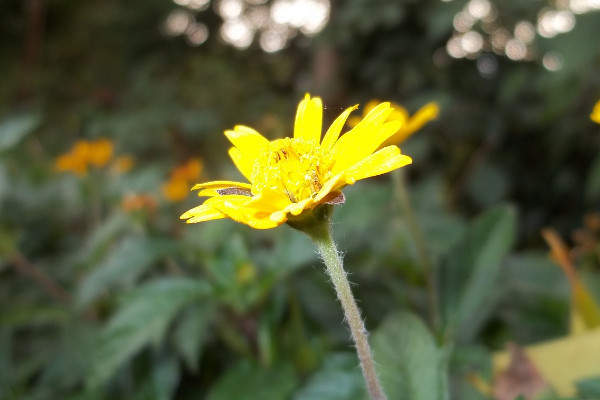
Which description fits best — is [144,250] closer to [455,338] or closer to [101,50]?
[455,338]

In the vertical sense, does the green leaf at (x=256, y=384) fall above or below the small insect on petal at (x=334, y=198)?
below

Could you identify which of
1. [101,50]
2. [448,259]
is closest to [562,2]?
[448,259]

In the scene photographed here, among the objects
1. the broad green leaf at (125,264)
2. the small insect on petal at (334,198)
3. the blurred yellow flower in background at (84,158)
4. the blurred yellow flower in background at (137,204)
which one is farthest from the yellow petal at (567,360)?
the blurred yellow flower in background at (84,158)

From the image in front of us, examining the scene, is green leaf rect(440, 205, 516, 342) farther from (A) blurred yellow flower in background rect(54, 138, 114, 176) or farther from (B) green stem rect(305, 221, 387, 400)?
(A) blurred yellow flower in background rect(54, 138, 114, 176)

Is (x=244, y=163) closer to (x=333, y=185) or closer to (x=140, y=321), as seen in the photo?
(x=333, y=185)

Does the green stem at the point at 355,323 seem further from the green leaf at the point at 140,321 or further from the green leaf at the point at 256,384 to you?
the green leaf at the point at 140,321

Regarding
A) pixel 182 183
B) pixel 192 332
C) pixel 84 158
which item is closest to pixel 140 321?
pixel 192 332

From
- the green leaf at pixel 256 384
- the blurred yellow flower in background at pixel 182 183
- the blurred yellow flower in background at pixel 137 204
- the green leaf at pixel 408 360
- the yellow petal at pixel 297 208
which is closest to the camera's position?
the yellow petal at pixel 297 208
